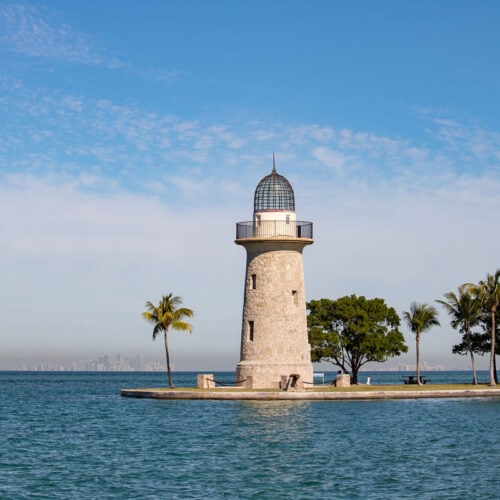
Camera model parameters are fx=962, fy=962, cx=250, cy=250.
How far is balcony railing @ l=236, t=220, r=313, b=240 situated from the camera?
57562mm

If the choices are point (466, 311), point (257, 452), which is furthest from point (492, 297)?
point (257, 452)

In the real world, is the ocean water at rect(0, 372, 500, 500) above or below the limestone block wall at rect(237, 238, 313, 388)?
below

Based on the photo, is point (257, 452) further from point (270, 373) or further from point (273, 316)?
point (273, 316)

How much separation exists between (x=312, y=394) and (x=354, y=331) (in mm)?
17132

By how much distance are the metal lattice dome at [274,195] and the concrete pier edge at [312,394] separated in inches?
448

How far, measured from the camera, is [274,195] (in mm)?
58625

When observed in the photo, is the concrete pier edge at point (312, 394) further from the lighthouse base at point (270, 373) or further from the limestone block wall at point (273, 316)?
the limestone block wall at point (273, 316)

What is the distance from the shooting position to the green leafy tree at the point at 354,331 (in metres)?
69.4

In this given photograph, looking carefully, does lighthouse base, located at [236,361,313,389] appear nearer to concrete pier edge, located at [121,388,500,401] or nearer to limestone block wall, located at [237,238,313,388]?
limestone block wall, located at [237,238,313,388]

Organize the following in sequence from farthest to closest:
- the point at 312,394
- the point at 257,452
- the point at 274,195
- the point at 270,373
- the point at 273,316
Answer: the point at 274,195, the point at 273,316, the point at 270,373, the point at 312,394, the point at 257,452

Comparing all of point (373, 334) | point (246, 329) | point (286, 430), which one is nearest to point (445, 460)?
point (286, 430)

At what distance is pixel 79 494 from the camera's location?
26609 millimetres

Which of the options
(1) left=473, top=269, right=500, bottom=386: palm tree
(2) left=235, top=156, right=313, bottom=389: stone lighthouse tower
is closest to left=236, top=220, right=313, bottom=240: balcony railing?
(2) left=235, top=156, right=313, bottom=389: stone lighthouse tower

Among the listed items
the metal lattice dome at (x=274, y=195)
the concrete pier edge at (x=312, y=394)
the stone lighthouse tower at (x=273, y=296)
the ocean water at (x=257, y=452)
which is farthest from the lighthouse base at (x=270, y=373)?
the metal lattice dome at (x=274, y=195)
